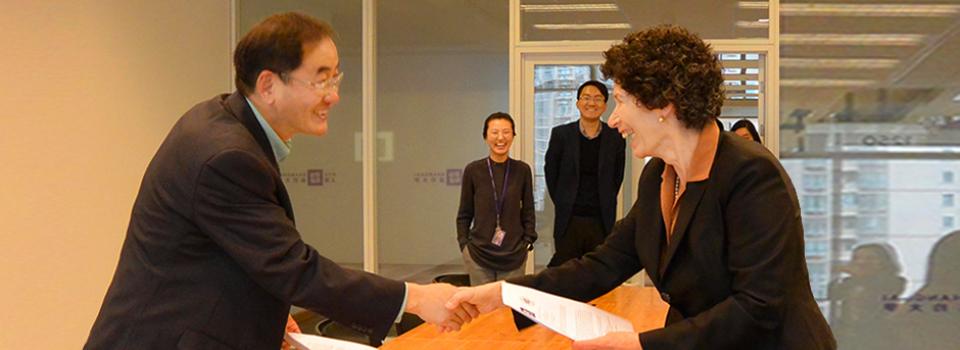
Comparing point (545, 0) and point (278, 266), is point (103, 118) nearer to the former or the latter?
point (545, 0)

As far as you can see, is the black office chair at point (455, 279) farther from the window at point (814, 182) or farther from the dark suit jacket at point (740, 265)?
the dark suit jacket at point (740, 265)

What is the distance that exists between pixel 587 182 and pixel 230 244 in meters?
4.90

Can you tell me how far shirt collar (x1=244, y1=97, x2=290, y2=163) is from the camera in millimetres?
1941

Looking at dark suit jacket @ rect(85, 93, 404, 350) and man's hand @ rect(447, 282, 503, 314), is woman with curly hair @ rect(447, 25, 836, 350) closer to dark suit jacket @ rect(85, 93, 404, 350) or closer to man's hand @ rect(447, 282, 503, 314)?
man's hand @ rect(447, 282, 503, 314)

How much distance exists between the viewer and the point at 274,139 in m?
1.97

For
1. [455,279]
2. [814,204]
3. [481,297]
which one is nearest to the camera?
[481,297]

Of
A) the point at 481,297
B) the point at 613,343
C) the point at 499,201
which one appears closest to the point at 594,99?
the point at 499,201

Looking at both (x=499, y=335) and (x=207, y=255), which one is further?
(x=499, y=335)

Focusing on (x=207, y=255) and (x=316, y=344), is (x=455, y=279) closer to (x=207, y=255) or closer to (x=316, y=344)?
(x=316, y=344)

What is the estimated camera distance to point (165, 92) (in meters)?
6.87

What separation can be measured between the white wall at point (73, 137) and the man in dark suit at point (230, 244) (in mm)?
3769

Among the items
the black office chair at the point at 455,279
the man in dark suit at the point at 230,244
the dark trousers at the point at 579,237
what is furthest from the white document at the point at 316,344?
the black office chair at the point at 455,279

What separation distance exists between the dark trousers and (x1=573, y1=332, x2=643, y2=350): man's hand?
15.0 feet

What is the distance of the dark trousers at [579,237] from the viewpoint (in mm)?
6457
